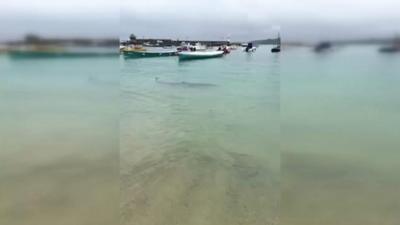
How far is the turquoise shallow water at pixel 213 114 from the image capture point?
2.01 metres

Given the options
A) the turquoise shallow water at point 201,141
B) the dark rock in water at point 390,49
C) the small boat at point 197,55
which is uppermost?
the dark rock in water at point 390,49

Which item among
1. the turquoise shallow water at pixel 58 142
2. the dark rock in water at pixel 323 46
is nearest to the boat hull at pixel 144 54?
the turquoise shallow water at pixel 58 142

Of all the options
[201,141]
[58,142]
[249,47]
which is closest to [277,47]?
[249,47]

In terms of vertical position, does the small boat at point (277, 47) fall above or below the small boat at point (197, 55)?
above

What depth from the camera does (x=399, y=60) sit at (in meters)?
2.00

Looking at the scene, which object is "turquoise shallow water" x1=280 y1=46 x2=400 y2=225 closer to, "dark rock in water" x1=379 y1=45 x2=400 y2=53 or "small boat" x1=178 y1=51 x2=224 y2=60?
"dark rock in water" x1=379 y1=45 x2=400 y2=53

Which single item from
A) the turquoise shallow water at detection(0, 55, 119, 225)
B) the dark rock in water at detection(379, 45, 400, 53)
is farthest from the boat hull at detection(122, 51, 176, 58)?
the dark rock in water at detection(379, 45, 400, 53)

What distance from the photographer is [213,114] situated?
245cm

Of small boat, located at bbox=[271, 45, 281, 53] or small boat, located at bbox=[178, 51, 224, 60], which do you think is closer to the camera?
small boat, located at bbox=[271, 45, 281, 53]

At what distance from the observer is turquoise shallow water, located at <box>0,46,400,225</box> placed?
201 centimetres

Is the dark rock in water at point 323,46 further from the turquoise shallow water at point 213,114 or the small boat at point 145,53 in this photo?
the small boat at point 145,53

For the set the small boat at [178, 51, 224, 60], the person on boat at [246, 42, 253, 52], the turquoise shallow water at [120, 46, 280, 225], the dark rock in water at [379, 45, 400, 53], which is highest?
the person on boat at [246, 42, 253, 52]

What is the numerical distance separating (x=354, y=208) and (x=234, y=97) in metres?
0.84

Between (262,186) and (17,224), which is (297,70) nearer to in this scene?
(262,186)
